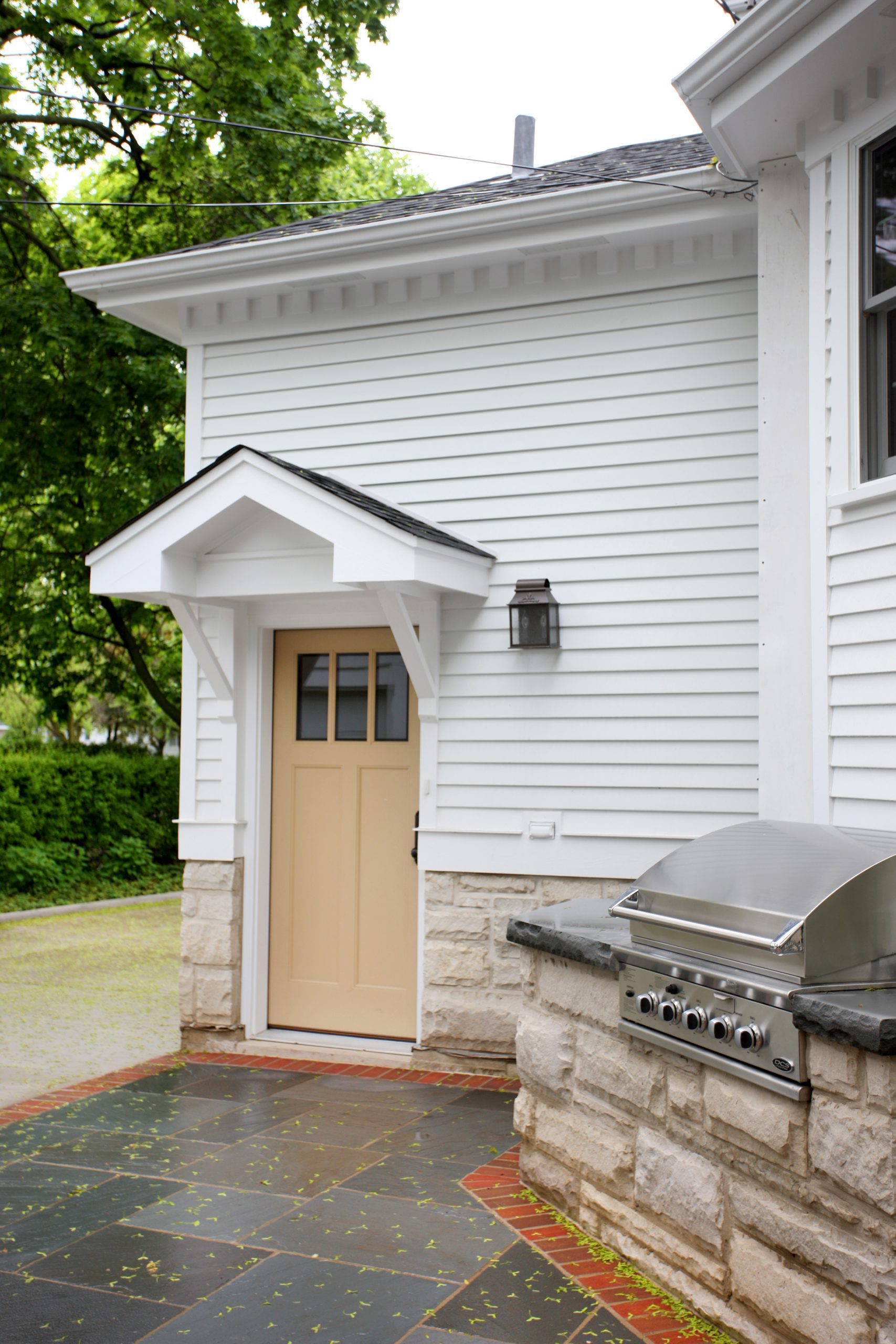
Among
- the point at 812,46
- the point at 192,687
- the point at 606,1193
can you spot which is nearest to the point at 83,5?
the point at 192,687

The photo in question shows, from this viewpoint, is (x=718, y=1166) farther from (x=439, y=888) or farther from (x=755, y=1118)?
(x=439, y=888)

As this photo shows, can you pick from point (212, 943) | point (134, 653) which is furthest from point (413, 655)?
point (134, 653)

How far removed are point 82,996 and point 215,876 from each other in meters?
2.54

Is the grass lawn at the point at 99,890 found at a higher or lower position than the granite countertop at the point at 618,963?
lower

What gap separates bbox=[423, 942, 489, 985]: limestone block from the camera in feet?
19.9

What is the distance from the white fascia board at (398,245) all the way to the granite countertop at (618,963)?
11.0 feet

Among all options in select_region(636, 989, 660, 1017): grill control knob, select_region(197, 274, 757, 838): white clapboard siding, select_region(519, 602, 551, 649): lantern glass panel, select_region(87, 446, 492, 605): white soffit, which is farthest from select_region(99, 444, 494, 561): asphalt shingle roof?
select_region(636, 989, 660, 1017): grill control knob

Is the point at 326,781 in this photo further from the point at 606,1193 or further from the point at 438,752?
the point at 606,1193

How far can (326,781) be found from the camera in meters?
6.68

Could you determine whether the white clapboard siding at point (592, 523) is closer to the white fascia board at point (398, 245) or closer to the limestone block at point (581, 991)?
the white fascia board at point (398, 245)

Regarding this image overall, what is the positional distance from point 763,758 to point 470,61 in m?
26.6

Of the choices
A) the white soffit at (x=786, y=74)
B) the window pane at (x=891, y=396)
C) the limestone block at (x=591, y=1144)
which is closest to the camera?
the limestone block at (x=591, y=1144)

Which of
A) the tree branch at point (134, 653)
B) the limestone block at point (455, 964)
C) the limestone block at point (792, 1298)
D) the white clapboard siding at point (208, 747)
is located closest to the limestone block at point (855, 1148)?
the limestone block at point (792, 1298)

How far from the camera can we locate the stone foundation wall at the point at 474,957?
19.7 feet
